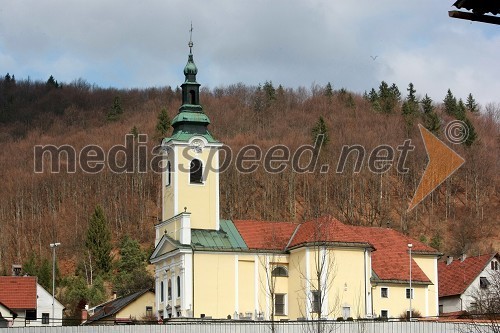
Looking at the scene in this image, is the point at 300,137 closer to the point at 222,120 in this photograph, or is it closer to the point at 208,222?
the point at 222,120

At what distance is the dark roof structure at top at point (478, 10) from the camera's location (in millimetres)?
12891

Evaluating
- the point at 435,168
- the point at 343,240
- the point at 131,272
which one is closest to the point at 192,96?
the point at 343,240

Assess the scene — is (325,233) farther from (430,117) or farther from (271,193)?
(430,117)

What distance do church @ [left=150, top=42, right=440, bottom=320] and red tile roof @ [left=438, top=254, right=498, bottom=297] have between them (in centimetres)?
824

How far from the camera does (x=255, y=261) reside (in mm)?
65875

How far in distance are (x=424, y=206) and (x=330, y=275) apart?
220ft

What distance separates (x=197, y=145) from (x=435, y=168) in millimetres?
72723

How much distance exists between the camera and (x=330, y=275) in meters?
62.6

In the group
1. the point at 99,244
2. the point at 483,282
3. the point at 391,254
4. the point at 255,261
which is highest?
the point at 99,244

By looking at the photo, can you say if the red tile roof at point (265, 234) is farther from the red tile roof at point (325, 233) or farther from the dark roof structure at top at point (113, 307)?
the dark roof structure at top at point (113, 307)

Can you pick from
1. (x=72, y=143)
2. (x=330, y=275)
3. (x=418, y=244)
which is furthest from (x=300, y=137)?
(x=330, y=275)

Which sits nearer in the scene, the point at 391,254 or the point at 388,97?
the point at 391,254

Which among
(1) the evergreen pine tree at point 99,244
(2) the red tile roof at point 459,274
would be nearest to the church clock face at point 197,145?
(2) the red tile roof at point 459,274

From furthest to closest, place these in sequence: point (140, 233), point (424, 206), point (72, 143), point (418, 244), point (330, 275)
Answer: point (72, 143), point (424, 206), point (140, 233), point (418, 244), point (330, 275)
